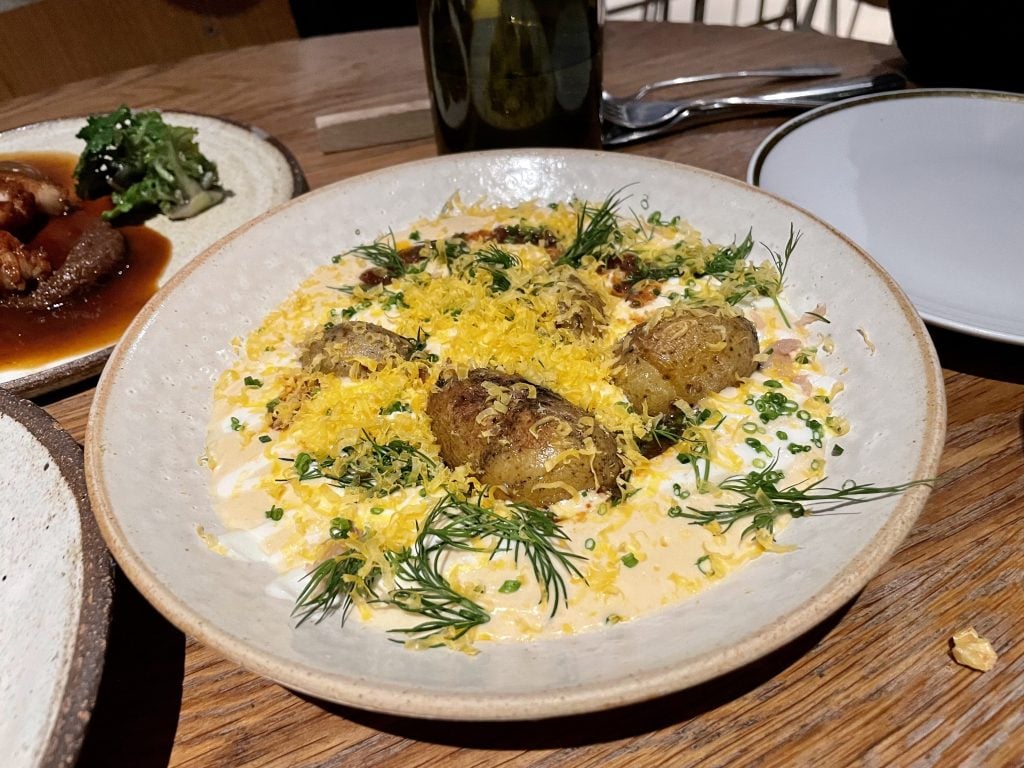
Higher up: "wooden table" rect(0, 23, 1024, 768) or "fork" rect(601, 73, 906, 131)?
"fork" rect(601, 73, 906, 131)

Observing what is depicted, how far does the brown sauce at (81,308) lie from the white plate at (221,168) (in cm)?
6

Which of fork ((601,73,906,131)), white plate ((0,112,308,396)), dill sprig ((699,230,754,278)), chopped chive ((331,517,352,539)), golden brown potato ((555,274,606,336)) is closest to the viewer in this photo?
chopped chive ((331,517,352,539))

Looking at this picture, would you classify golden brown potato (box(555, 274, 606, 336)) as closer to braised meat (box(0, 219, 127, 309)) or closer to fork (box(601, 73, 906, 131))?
fork (box(601, 73, 906, 131))

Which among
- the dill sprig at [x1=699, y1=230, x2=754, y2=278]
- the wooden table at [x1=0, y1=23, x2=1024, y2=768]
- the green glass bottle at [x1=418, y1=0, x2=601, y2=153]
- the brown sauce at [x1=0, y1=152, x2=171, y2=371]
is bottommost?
the wooden table at [x1=0, y1=23, x2=1024, y2=768]

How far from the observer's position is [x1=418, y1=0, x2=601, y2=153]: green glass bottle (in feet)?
8.09

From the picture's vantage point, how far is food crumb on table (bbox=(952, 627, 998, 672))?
1376 mm

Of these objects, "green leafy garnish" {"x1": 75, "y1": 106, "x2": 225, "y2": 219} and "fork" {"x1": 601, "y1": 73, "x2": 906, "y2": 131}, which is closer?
"green leafy garnish" {"x1": 75, "y1": 106, "x2": 225, "y2": 219}

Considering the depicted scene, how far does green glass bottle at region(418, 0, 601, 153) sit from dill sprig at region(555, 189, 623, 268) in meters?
0.49

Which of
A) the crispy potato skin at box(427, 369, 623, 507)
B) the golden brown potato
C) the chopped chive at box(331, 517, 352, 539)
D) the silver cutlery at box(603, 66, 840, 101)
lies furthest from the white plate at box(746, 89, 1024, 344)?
the chopped chive at box(331, 517, 352, 539)

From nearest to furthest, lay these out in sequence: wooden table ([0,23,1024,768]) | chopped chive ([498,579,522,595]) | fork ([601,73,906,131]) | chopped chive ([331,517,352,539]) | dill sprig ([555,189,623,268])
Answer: wooden table ([0,23,1024,768]), chopped chive ([498,579,522,595]), chopped chive ([331,517,352,539]), dill sprig ([555,189,623,268]), fork ([601,73,906,131])

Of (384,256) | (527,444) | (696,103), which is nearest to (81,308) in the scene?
(384,256)

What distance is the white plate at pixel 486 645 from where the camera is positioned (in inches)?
46.9

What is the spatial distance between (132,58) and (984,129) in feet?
16.2

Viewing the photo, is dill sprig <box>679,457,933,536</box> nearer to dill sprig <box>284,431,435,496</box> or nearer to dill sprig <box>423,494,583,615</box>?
dill sprig <box>423,494,583,615</box>
